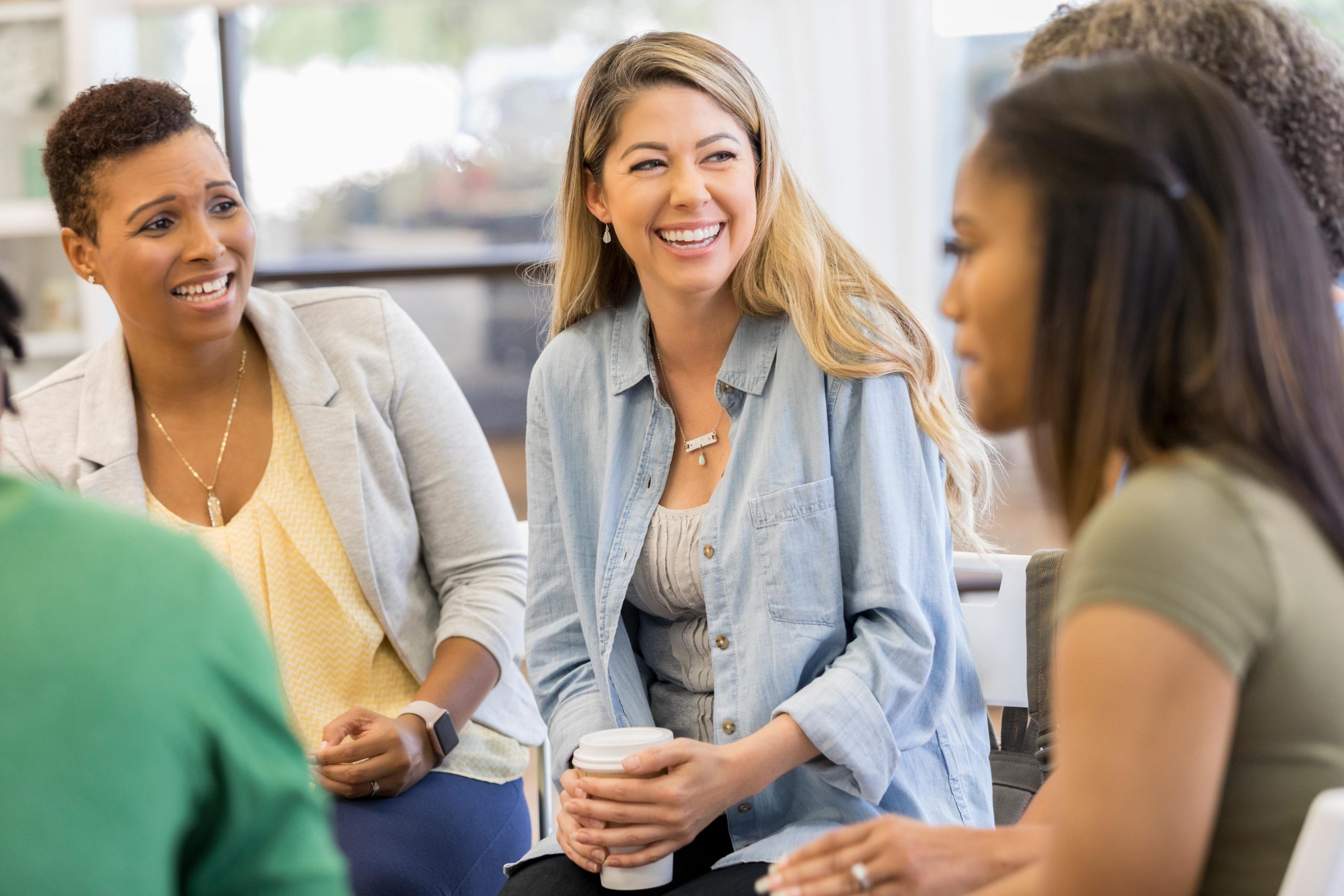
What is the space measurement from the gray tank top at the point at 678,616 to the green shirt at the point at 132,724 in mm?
922

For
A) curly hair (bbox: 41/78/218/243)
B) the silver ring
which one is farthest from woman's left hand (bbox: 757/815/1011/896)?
curly hair (bbox: 41/78/218/243)

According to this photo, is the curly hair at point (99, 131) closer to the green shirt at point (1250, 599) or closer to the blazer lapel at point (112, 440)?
the blazer lapel at point (112, 440)

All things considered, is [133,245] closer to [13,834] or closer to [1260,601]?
[13,834]

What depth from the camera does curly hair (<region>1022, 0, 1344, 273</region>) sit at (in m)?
1.02

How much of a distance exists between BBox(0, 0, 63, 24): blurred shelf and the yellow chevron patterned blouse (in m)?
2.72

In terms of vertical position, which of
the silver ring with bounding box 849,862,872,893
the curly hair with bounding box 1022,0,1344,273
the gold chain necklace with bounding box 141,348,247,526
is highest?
the curly hair with bounding box 1022,0,1344,273

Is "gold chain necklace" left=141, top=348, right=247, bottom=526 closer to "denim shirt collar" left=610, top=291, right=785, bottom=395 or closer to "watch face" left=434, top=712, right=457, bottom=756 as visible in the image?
"watch face" left=434, top=712, right=457, bottom=756

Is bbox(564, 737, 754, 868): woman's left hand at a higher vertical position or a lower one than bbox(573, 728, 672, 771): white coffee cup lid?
lower

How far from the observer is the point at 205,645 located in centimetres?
58

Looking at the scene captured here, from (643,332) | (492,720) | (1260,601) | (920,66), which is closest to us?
(1260,601)

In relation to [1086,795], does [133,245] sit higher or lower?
higher

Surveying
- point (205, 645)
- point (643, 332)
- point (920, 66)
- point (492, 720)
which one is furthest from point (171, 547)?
point (920, 66)

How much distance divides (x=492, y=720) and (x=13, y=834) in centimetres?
126

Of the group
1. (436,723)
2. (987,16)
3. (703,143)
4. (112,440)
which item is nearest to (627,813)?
(436,723)
